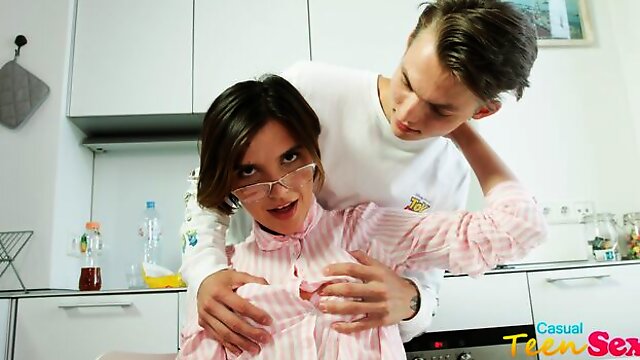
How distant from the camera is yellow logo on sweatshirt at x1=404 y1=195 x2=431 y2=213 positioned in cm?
101

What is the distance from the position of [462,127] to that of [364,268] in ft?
1.04

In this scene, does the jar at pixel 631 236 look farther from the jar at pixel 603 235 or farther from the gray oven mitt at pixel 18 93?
the gray oven mitt at pixel 18 93

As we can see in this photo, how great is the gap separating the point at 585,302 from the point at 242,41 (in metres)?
1.47

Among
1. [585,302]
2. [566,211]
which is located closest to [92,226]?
[585,302]

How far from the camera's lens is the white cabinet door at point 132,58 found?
199cm

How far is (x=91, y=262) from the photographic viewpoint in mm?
2027

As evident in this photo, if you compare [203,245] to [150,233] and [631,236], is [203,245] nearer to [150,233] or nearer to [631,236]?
[150,233]

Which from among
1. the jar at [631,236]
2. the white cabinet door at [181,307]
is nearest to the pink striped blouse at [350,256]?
the white cabinet door at [181,307]

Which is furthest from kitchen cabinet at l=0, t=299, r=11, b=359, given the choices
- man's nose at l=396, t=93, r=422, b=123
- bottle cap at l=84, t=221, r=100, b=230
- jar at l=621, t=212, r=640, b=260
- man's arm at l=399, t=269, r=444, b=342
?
jar at l=621, t=212, r=640, b=260

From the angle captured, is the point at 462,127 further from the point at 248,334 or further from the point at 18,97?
the point at 18,97

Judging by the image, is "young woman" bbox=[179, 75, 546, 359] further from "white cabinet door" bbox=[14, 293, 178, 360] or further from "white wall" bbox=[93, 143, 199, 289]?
"white wall" bbox=[93, 143, 199, 289]

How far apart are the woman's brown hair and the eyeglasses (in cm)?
3

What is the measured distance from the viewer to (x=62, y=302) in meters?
1.64

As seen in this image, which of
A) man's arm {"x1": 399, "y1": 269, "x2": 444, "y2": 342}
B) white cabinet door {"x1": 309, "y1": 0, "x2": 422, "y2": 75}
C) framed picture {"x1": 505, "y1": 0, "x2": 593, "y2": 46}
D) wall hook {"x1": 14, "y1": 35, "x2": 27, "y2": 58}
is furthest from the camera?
framed picture {"x1": 505, "y1": 0, "x2": 593, "y2": 46}
